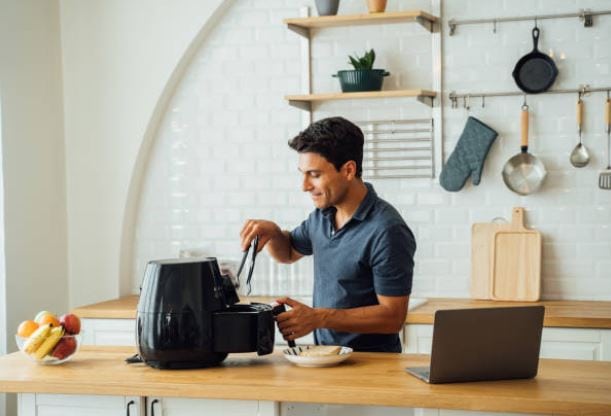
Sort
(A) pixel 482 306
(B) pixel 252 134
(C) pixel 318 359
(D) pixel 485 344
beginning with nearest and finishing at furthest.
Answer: (D) pixel 485 344 → (C) pixel 318 359 → (A) pixel 482 306 → (B) pixel 252 134

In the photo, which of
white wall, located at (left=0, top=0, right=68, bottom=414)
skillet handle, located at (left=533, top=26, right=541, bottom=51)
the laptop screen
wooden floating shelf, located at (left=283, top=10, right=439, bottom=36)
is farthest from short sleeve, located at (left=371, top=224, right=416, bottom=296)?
white wall, located at (left=0, top=0, right=68, bottom=414)

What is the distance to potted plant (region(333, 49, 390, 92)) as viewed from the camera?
16.8ft

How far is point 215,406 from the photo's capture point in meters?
3.11

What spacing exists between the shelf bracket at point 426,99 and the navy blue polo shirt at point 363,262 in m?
1.56

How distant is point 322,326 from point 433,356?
0.58 m

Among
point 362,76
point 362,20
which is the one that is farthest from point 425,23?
point 362,76

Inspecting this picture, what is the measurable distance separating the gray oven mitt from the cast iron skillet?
0.98 ft

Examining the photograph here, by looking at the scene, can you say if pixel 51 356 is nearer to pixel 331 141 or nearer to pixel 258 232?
pixel 258 232

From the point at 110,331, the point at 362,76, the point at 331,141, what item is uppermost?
the point at 362,76

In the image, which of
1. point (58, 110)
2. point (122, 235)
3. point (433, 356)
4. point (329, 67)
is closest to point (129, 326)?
point (122, 235)

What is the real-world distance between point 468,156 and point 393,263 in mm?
1890

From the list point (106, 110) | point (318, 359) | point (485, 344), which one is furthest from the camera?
point (106, 110)

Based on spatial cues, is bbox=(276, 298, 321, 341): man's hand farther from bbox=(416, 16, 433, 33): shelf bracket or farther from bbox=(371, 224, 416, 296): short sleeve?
bbox=(416, 16, 433, 33): shelf bracket

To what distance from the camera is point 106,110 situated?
5.69 meters
